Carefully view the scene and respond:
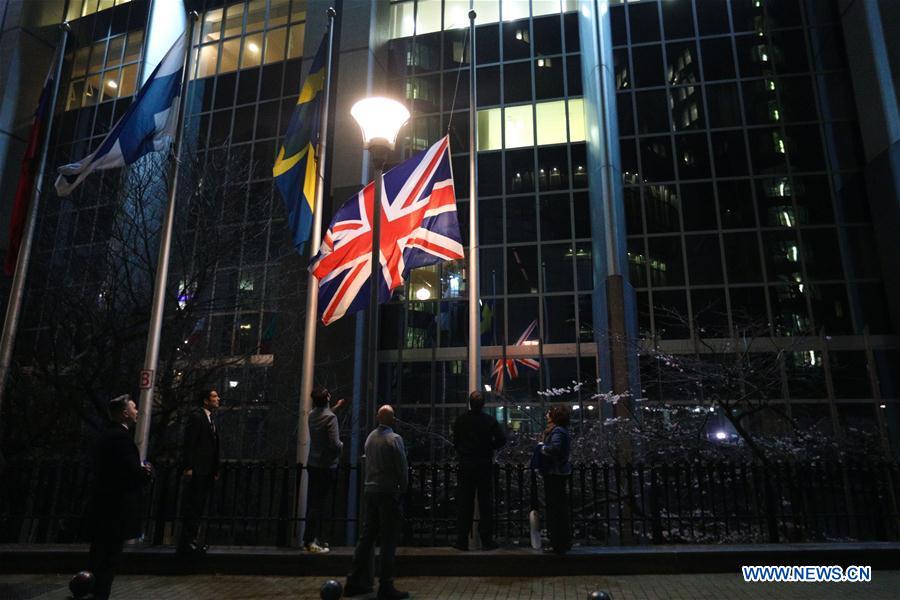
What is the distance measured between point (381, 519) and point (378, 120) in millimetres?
4819

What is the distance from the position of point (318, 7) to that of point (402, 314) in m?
14.4

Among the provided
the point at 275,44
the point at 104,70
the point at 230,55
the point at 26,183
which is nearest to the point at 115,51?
the point at 104,70

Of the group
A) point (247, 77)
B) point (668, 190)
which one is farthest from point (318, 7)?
point (668, 190)

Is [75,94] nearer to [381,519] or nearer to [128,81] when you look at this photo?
[128,81]

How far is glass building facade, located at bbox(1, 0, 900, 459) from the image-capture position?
19609 millimetres

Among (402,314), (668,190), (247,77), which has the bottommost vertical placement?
(402,314)

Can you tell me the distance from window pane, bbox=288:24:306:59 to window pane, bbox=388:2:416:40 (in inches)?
162

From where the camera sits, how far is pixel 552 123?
23766 mm

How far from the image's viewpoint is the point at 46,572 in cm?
776

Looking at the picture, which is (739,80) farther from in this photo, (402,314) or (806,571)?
(806,571)

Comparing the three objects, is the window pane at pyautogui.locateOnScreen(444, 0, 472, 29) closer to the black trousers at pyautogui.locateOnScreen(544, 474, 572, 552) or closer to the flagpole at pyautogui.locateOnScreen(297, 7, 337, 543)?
the flagpole at pyautogui.locateOnScreen(297, 7, 337, 543)

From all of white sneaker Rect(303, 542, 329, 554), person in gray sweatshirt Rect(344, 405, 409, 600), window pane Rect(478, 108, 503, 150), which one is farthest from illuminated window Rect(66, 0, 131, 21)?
person in gray sweatshirt Rect(344, 405, 409, 600)

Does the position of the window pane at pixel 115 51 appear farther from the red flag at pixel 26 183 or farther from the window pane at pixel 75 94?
the red flag at pixel 26 183

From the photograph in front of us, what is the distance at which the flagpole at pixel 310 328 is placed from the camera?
28.1ft
